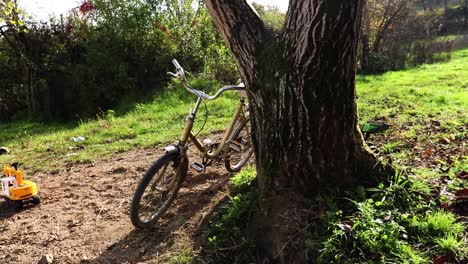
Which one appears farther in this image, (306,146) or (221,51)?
(221,51)

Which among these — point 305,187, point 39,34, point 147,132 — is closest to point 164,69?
point 39,34

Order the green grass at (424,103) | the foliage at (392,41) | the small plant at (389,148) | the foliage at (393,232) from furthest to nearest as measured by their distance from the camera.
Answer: the foliage at (392,41) → the green grass at (424,103) → the small plant at (389,148) → the foliage at (393,232)

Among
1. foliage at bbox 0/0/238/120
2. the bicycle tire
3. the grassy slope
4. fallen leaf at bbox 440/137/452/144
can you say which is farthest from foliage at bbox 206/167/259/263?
foliage at bbox 0/0/238/120

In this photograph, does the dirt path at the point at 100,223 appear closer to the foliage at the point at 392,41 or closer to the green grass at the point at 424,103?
the green grass at the point at 424,103

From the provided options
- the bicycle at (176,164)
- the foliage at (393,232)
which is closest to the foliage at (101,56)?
the bicycle at (176,164)

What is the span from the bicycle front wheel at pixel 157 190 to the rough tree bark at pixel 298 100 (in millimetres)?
804

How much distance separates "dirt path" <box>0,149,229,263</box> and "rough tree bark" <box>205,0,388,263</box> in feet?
2.51

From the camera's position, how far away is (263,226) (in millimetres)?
2891

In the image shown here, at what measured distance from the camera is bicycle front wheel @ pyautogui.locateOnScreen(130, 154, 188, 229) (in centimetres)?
328

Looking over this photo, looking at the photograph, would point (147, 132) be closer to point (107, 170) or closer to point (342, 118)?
point (107, 170)

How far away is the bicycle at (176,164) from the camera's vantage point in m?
3.32

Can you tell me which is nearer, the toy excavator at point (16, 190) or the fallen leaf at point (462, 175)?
the fallen leaf at point (462, 175)

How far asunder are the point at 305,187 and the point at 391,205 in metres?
0.59

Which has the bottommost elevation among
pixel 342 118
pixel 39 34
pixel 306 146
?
pixel 306 146
